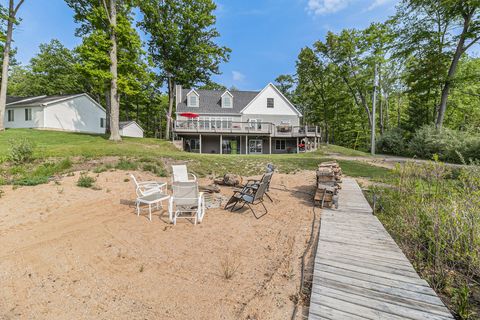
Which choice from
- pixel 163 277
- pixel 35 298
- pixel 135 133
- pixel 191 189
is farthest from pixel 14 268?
pixel 135 133

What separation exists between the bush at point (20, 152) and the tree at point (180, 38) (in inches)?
681

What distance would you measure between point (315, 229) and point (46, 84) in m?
42.2

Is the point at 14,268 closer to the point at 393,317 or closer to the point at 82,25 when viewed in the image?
the point at 393,317

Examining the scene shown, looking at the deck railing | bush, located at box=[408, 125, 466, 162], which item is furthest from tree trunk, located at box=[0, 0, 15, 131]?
bush, located at box=[408, 125, 466, 162]

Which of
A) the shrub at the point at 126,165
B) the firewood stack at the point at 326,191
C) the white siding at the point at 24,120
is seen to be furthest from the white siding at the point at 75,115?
the firewood stack at the point at 326,191

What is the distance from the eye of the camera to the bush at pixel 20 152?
8303mm

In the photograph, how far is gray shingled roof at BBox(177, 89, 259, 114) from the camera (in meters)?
24.1

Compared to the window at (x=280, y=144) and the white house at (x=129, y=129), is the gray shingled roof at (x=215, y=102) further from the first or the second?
the white house at (x=129, y=129)

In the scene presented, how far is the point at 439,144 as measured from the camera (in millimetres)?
16656

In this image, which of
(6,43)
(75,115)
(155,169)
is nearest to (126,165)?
(155,169)

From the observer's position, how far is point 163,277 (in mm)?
2811

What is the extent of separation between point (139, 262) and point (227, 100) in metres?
23.5

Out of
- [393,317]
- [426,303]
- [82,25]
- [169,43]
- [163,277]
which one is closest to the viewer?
[393,317]

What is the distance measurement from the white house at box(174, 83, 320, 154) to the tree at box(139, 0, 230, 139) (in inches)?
157
